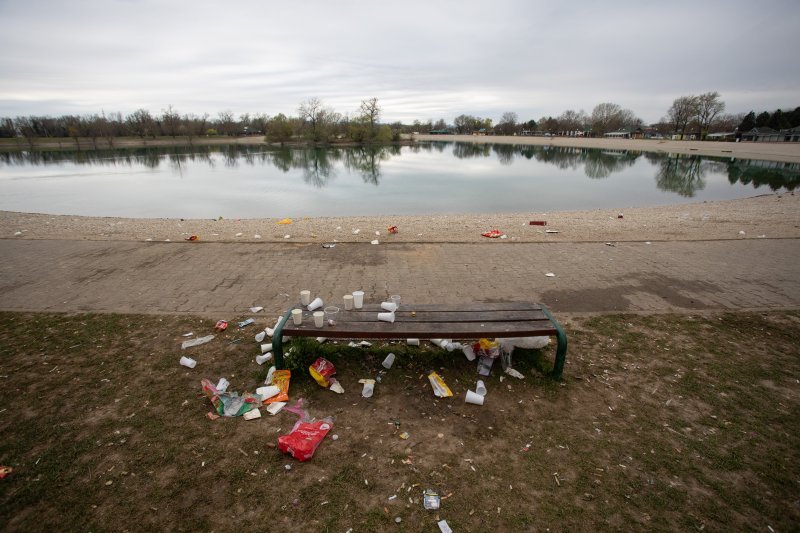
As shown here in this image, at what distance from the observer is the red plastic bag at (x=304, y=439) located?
9.50 ft

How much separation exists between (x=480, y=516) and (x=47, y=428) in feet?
11.8

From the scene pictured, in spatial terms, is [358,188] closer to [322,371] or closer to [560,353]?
[322,371]

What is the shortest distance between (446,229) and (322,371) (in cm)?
744

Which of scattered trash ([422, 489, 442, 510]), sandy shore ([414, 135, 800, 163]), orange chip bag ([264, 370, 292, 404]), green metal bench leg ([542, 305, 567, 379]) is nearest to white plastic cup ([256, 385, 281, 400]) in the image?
orange chip bag ([264, 370, 292, 404])

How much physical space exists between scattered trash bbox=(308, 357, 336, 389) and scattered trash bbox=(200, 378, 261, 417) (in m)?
0.55

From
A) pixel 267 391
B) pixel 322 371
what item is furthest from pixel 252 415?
pixel 322 371

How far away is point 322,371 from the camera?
3.83m

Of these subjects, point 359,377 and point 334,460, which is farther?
point 359,377

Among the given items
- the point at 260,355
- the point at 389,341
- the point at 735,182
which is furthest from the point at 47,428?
the point at 735,182

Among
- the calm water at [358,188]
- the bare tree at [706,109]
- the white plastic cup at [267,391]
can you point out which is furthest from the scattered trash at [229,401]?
the bare tree at [706,109]

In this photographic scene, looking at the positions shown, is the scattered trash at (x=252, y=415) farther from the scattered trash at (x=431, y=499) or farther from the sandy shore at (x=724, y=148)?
the sandy shore at (x=724, y=148)

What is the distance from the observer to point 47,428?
318cm

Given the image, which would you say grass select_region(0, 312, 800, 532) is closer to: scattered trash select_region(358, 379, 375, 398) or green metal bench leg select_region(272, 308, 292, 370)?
scattered trash select_region(358, 379, 375, 398)

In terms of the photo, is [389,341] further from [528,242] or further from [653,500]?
[528,242]
